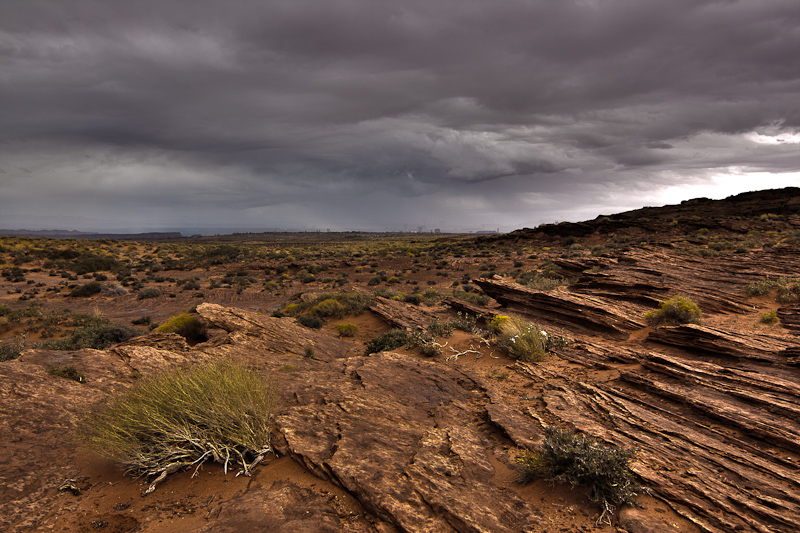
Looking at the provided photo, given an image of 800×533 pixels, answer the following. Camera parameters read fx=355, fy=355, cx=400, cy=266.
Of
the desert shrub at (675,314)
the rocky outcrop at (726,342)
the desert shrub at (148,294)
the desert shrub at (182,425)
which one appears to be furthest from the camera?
the desert shrub at (148,294)

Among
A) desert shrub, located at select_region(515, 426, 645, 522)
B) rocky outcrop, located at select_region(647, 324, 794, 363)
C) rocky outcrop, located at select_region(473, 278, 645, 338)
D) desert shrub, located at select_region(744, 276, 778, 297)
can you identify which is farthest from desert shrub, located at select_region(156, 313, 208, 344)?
desert shrub, located at select_region(744, 276, 778, 297)

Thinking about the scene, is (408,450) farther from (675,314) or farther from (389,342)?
(675,314)

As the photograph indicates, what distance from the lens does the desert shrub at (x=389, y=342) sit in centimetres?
1178

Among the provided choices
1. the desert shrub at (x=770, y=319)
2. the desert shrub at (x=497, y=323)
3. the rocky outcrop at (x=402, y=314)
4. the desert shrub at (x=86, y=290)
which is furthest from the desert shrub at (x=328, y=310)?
the desert shrub at (x=86, y=290)

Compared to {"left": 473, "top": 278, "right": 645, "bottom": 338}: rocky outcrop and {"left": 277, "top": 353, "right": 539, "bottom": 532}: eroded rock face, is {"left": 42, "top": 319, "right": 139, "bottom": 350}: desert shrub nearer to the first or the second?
{"left": 277, "top": 353, "right": 539, "bottom": 532}: eroded rock face

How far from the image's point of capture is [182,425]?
4883 millimetres

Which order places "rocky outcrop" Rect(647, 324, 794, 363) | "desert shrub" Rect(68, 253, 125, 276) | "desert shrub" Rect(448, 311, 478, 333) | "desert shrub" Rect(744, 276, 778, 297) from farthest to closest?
1. "desert shrub" Rect(68, 253, 125, 276)
2. "desert shrub" Rect(744, 276, 778, 297)
3. "desert shrub" Rect(448, 311, 478, 333)
4. "rocky outcrop" Rect(647, 324, 794, 363)

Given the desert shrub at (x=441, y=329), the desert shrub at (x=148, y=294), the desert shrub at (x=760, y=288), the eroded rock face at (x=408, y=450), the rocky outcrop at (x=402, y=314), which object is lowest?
the desert shrub at (x=148, y=294)

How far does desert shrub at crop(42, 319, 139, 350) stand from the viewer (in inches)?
445

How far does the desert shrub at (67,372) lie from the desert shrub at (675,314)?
48.3 ft

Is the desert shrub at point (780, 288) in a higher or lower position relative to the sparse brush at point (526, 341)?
higher

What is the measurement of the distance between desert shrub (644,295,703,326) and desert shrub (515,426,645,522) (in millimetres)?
8360

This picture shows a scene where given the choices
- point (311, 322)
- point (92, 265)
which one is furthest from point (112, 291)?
point (311, 322)

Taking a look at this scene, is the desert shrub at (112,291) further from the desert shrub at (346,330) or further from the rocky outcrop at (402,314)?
the desert shrub at (346,330)
